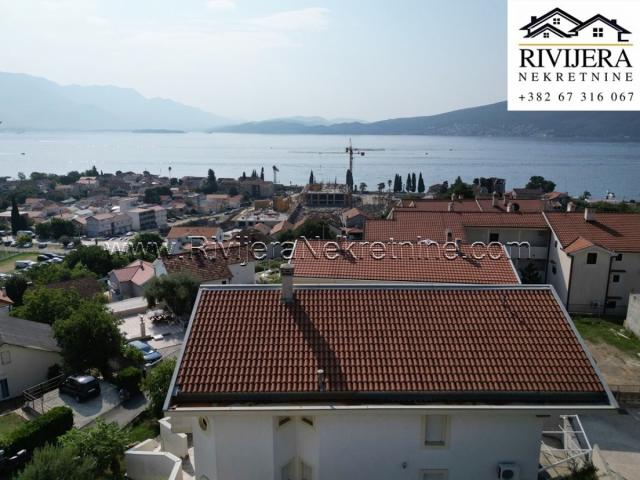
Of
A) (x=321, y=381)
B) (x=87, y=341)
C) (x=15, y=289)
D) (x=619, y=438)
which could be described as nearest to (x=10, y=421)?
(x=87, y=341)

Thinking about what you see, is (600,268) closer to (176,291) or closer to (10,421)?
(176,291)

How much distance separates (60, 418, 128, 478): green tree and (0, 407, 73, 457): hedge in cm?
167

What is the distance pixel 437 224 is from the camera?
2595cm

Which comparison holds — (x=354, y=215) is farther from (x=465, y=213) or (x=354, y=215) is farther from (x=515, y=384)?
(x=515, y=384)

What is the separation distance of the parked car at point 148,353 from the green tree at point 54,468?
1044 cm

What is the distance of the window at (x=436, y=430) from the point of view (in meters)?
8.12

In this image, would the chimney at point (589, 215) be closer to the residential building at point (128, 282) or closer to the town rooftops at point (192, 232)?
the residential building at point (128, 282)

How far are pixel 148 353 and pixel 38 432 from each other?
25.7 ft

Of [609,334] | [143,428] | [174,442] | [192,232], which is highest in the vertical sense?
[174,442]

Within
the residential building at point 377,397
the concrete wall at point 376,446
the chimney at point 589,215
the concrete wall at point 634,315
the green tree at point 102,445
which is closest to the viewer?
the residential building at point 377,397

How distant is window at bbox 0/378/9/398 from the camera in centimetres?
1762

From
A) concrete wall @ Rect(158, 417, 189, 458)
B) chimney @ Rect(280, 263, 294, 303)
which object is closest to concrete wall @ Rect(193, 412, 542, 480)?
chimney @ Rect(280, 263, 294, 303)

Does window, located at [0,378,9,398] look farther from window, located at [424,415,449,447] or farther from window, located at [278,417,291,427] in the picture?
window, located at [424,415,449,447]

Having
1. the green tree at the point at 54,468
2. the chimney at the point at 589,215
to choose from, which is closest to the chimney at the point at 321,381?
the green tree at the point at 54,468
